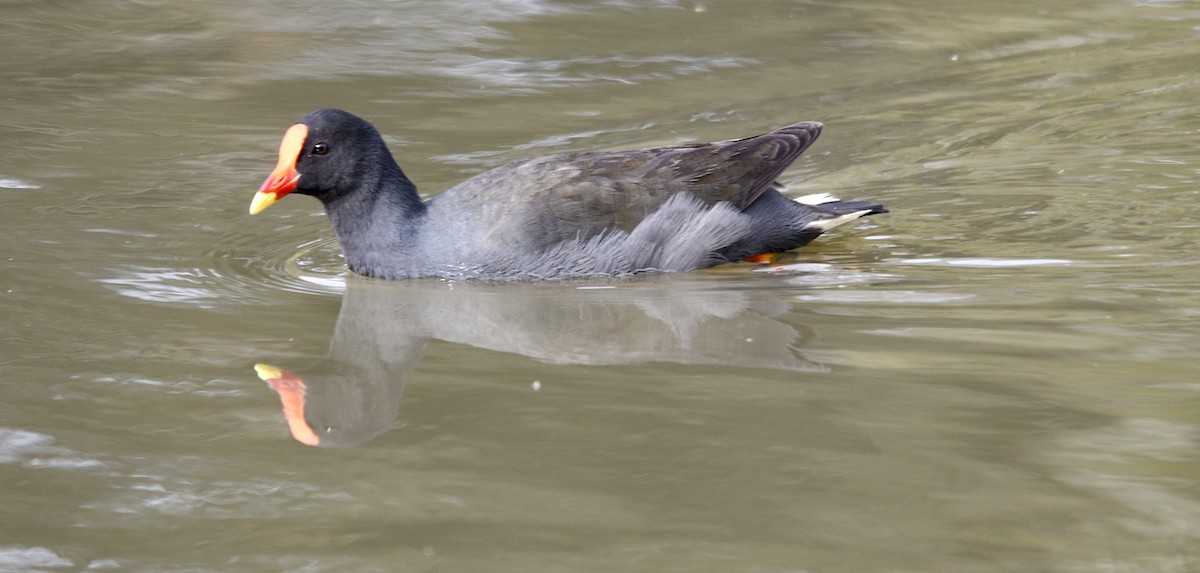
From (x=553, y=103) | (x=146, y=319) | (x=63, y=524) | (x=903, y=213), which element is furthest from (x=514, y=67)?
(x=63, y=524)

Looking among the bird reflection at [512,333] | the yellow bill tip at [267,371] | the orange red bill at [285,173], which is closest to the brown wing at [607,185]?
the bird reflection at [512,333]

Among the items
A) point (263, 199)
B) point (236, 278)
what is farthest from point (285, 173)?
point (236, 278)

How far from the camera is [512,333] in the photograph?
5.13 meters

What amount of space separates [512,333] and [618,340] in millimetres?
389

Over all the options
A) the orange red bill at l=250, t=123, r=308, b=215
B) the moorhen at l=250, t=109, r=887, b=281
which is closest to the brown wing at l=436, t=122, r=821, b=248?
the moorhen at l=250, t=109, r=887, b=281

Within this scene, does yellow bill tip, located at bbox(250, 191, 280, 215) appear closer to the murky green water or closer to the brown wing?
the murky green water

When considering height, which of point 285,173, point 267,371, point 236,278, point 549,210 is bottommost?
point 236,278

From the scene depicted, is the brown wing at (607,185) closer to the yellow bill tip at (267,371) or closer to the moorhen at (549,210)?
the moorhen at (549,210)

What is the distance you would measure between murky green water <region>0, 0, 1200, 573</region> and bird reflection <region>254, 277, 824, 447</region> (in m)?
0.02

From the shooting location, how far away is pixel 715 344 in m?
4.90

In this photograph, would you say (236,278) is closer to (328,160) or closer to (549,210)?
(328,160)

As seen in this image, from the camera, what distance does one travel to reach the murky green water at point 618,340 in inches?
134

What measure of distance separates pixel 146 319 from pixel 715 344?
2022 mm

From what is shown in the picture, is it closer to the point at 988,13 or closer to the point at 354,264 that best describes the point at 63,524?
the point at 354,264
